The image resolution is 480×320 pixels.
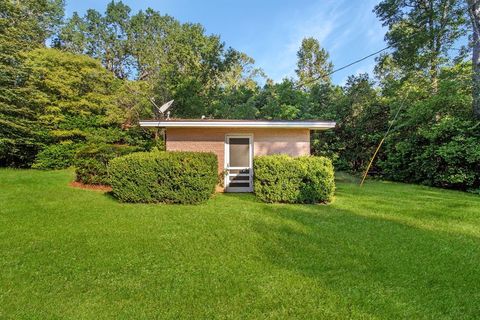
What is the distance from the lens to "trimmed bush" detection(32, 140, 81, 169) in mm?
16406

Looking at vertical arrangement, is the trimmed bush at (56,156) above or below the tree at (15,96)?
below

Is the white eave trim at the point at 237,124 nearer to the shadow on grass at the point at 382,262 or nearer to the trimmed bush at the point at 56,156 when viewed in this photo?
the shadow on grass at the point at 382,262

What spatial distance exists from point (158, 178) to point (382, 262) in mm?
5819

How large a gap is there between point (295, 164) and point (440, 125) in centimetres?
840


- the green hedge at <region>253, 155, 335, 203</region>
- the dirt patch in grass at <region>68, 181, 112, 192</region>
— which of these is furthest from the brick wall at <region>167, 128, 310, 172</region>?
the dirt patch in grass at <region>68, 181, 112, 192</region>

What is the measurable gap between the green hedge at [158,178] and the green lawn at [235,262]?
0.60 metres

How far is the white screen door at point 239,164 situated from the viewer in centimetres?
1041

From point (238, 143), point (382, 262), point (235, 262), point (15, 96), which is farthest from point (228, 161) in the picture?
point (15, 96)

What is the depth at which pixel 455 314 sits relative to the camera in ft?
9.37

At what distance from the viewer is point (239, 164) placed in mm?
10438

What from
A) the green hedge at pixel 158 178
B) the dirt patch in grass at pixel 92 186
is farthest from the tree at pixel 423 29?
the dirt patch in grass at pixel 92 186

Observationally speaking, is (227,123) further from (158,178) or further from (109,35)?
(109,35)

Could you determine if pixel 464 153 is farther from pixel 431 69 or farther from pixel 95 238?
pixel 95 238

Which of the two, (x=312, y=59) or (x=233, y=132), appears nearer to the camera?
(x=233, y=132)
